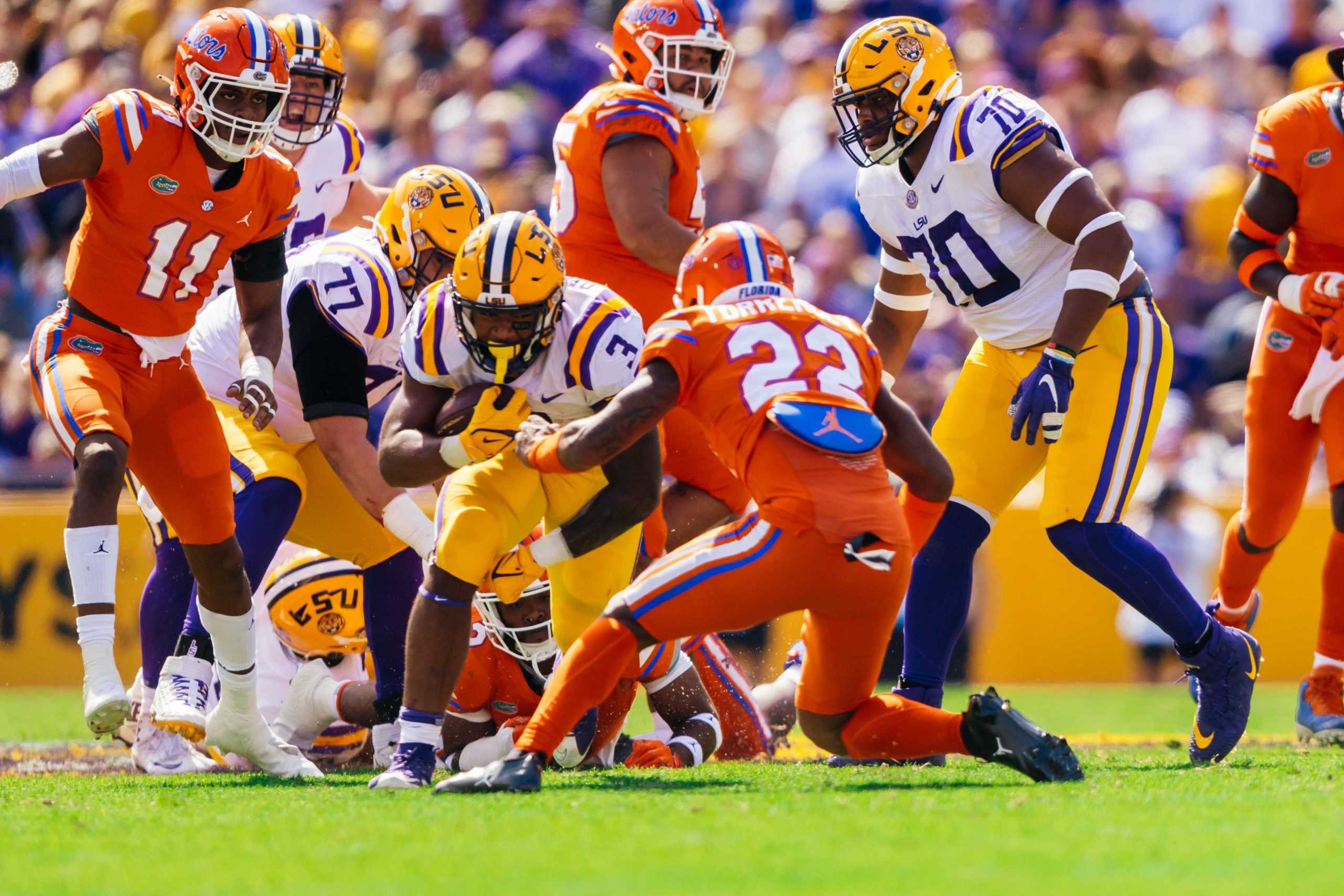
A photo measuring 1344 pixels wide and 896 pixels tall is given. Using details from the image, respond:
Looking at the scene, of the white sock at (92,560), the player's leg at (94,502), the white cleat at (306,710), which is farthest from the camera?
the white cleat at (306,710)

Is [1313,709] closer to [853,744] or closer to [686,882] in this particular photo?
[853,744]

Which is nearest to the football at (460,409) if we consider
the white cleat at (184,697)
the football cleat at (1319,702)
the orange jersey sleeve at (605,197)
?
the white cleat at (184,697)

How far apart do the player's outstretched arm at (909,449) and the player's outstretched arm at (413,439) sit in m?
1.29

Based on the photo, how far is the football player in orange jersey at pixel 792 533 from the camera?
471 cm

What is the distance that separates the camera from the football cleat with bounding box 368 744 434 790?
16.5 feet

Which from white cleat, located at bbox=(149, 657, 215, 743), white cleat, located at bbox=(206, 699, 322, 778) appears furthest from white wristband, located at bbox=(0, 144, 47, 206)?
white cleat, located at bbox=(206, 699, 322, 778)

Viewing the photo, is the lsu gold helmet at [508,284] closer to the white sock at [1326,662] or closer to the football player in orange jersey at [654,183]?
the football player in orange jersey at [654,183]

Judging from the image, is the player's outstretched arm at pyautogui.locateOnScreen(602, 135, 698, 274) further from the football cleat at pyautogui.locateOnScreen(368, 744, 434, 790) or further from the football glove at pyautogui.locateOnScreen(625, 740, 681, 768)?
the football cleat at pyautogui.locateOnScreen(368, 744, 434, 790)

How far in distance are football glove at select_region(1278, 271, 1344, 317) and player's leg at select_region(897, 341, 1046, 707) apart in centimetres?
127

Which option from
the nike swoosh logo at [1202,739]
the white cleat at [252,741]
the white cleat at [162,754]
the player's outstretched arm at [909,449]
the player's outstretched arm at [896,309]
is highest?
the player's outstretched arm at [896,309]

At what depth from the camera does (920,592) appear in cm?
598

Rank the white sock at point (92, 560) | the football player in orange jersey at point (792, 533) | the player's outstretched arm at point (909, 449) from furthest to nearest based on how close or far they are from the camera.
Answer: the white sock at point (92, 560) < the player's outstretched arm at point (909, 449) < the football player in orange jersey at point (792, 533)

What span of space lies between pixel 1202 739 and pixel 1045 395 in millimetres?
1270

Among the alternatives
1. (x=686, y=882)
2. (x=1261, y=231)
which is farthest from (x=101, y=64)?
(x=686, y=882)
